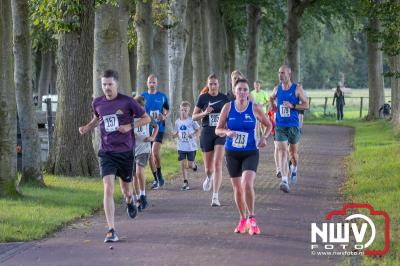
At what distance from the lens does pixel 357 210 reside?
1352cm

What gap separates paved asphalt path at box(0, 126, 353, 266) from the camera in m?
10.2

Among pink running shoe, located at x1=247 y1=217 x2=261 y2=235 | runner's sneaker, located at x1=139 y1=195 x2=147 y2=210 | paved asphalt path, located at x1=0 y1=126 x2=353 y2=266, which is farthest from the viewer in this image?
runner's sneaker, located at x1=139 y1=195 x2=147 y2=210

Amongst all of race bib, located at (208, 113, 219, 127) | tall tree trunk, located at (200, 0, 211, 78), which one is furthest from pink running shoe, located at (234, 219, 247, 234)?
tall tree trunk, located at (200, 0, 211, 78)

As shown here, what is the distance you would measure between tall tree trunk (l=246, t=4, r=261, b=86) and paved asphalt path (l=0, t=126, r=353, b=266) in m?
28.9

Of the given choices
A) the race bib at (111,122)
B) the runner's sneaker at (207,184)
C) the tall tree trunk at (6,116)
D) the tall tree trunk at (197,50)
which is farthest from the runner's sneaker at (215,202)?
the tall tree trunk at (197,50)

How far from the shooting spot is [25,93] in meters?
17.0

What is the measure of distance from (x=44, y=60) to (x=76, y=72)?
31.4 meters

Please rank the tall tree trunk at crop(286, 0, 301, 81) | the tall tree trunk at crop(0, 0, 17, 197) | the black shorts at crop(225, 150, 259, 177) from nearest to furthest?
the black shorts at crop(225, 150, 259, 177) → the tall tree trunk at crop(0, 0, 17, 197) → the tall tree trunk at crop(286, 0, 301, 81)

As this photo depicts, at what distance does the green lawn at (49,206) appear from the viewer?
1227cm

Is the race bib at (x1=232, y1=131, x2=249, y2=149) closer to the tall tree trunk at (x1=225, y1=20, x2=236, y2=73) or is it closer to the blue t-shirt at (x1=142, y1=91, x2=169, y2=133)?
the blue t-shirt at (x1=142, y1=91, x2=169, y2=133)

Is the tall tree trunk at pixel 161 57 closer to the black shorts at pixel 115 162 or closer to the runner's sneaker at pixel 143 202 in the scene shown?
the runner's sneaker at pixel 143 202

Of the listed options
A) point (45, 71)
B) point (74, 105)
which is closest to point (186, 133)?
point (74, 105)

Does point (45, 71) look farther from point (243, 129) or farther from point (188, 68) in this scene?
point (243, 129)

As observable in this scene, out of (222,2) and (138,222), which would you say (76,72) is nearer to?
(138,222)
